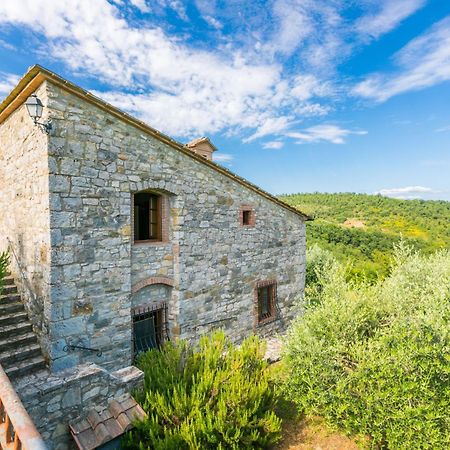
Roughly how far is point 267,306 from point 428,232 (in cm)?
3007

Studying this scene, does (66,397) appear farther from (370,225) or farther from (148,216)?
(370,225)

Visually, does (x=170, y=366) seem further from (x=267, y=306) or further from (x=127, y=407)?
(x=267, y=306)

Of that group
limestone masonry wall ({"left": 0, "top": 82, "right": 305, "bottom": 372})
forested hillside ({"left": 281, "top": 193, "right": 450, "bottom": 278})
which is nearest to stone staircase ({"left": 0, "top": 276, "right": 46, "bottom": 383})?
limestone masonry wall ({"left": 0, "top": 82, "right": 305, "bottom": 372})

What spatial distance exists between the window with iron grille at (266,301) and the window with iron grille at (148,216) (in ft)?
14.2

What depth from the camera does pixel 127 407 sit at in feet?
16.9

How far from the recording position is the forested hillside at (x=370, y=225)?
83.1 ft

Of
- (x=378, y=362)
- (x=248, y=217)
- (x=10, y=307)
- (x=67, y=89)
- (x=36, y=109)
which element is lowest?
(x=378, y=362)

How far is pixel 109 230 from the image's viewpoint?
6102 mm

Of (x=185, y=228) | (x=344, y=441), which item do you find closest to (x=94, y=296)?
(x=185, y=228)

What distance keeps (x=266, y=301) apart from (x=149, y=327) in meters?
4.68

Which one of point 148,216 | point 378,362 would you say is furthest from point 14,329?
point 378,362

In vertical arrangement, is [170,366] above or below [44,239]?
below

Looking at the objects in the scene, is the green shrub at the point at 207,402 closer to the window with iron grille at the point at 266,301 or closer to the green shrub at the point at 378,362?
the green shrub at the point at 378,362

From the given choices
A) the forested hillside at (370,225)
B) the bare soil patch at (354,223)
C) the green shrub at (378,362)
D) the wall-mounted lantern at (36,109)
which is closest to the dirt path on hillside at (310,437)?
the green shrub at (378,362)
